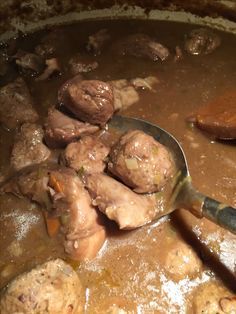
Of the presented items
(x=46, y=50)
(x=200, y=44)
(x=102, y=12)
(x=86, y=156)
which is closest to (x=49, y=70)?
(x=46, y=50)

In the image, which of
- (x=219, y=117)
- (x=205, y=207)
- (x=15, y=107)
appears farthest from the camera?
(x=15, y=107)

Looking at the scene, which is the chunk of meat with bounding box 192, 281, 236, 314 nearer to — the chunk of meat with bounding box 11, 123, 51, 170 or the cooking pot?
the chunk of meat with bounding box 11, 123, 51, 170

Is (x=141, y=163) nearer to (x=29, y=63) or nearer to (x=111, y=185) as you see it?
(x=111, y=185)

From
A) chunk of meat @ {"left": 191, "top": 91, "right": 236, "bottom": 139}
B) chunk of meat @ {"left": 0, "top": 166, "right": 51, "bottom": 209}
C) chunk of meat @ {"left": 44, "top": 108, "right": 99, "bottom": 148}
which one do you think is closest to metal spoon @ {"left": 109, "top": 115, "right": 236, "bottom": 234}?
chunk of meat @ {"left": 44, "top": 108, "right": 99, "bottom": 148}

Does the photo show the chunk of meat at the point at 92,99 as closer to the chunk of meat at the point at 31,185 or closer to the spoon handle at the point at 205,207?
the chunk of meat at the point at 31,185

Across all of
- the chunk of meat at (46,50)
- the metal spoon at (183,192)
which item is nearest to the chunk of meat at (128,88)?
the metal spoon at (183,192)

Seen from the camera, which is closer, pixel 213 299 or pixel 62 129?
pixel 213 299

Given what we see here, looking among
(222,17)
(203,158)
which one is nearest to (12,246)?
(203,158)
